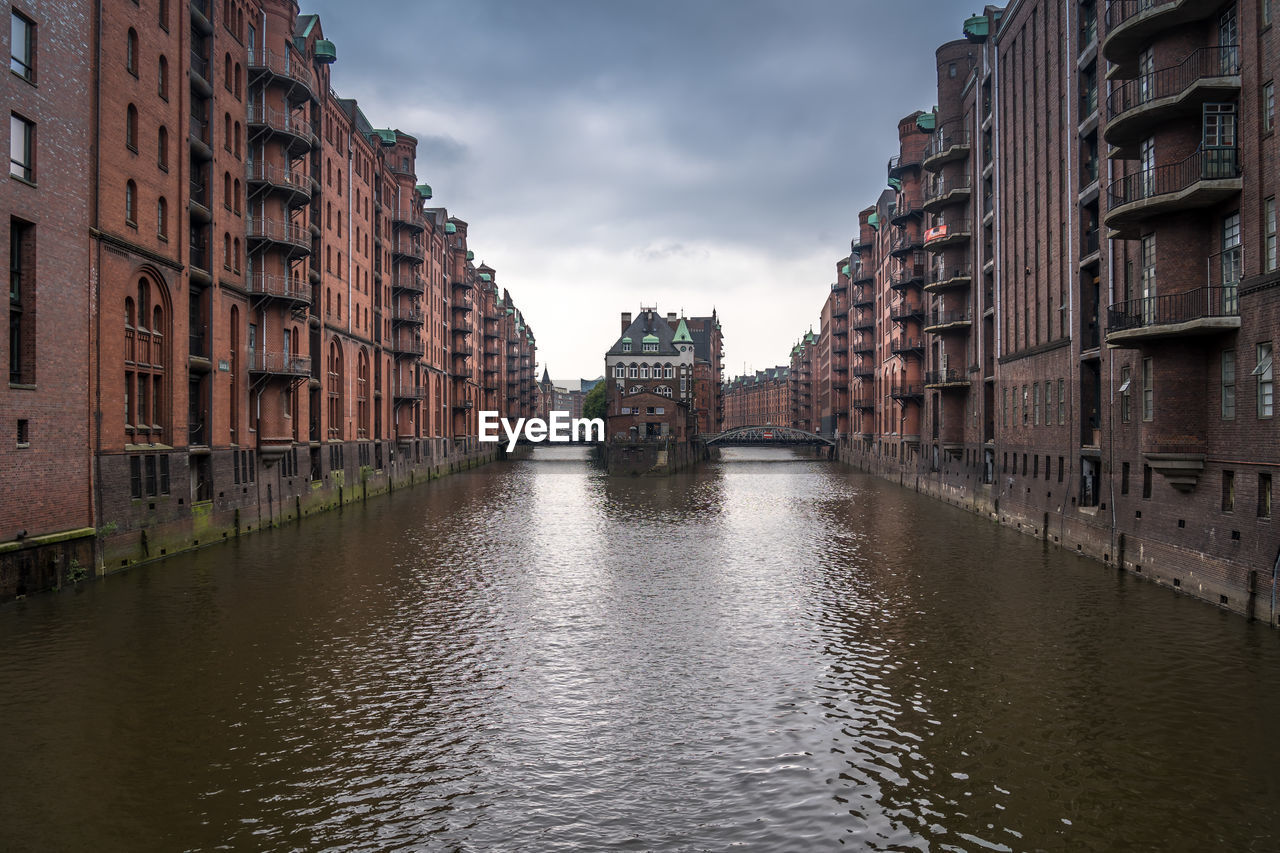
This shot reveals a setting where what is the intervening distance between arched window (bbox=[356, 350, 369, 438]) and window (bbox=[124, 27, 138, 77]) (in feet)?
103

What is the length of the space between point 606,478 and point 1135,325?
204 feet

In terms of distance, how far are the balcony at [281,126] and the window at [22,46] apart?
16012mm

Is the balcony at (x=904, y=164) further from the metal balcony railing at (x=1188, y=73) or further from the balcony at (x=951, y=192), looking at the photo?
the metal balcony railing at (x=1188, y=73)

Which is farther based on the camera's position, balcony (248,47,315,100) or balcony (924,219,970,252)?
balcony (924,219,970,252)

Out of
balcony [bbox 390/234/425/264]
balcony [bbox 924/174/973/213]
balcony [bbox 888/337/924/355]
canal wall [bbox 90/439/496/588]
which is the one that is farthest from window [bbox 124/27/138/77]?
balcony [bbox 888/337/924/355]

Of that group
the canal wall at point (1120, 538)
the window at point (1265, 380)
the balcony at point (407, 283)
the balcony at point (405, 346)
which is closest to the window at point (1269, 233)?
the window at point (1265, 380)

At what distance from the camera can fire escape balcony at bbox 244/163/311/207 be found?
39.7 m

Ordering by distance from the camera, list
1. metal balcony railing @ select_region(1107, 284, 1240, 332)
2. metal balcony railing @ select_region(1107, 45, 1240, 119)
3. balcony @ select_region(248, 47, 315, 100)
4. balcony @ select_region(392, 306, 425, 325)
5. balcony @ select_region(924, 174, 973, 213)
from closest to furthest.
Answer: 1. metal balcony railing @ select_region(1107, 45, 1240, 119)
2. metal balcony railing @ select_region(1107, 284, 1240, 332)
3. balcony @ select_region(248, 47, 315, 100)
4. balcony @ select_region(924, 174, 973, 213)
5. balcony @ select_region(392, 306, 425, 325)

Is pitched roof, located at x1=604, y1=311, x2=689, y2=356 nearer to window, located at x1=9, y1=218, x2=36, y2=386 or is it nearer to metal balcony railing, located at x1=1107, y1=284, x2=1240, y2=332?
metal balcony railing, located at x1=1107, y1=284, x2=1240, y2=332

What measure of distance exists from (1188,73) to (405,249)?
58640mm

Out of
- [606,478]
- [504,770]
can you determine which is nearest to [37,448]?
[504,770]

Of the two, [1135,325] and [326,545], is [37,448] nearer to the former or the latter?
[326,545]

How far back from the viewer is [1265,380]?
68.1 ft

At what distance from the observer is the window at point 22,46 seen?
75.3ft
